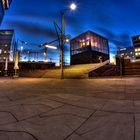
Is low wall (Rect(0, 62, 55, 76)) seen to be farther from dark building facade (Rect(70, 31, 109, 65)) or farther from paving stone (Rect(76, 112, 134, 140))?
paving stone (Rect(76, 112, 134, 140))

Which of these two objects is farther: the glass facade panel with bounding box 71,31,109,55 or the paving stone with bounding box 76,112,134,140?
the glass facade panel with bounding box 71,31,109,55

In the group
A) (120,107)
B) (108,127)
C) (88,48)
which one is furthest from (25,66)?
(108,127)

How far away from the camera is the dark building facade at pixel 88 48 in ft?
101

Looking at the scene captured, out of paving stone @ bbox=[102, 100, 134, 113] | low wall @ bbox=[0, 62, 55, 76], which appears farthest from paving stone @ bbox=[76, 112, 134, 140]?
low wall @ bbox=[0, 62, 55, 76]

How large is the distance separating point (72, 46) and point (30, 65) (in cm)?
1585

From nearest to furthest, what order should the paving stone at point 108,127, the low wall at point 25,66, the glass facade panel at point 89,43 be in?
the paving stone at point 108,127 < the low wall at point 25,66 < the glass facade panel at point 89,43

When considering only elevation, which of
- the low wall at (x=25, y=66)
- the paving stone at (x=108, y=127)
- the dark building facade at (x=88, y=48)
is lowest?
the paving stone at (x=108, y=127)

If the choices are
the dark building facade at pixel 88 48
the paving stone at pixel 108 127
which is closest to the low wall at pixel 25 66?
the dark building facade at pixel 88 48

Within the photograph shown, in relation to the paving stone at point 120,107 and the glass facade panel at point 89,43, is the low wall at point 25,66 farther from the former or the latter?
the paving stone at point 120,107

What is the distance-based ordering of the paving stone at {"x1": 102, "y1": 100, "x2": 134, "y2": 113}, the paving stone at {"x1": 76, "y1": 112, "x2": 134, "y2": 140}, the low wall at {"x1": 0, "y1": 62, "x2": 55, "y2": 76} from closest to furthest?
1. the paving stone at {"x1": 76, "y1": 112, "x2": 134, "y2": 140}
2. the paving stone at {"x1": 102, "y1": 100, "x2": 134, "y2": 113}
3. the low wall at {"x1": 0, "y1": 62, "x2": 55, "y2": 76}

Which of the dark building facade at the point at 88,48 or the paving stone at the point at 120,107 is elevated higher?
the dark building facade at the point at 88,48

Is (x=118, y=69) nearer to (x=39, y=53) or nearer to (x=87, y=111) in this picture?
(x=87, y=111)

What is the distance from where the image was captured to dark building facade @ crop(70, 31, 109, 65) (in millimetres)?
30875

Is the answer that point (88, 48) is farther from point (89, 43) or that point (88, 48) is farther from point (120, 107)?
point (120, 107)
